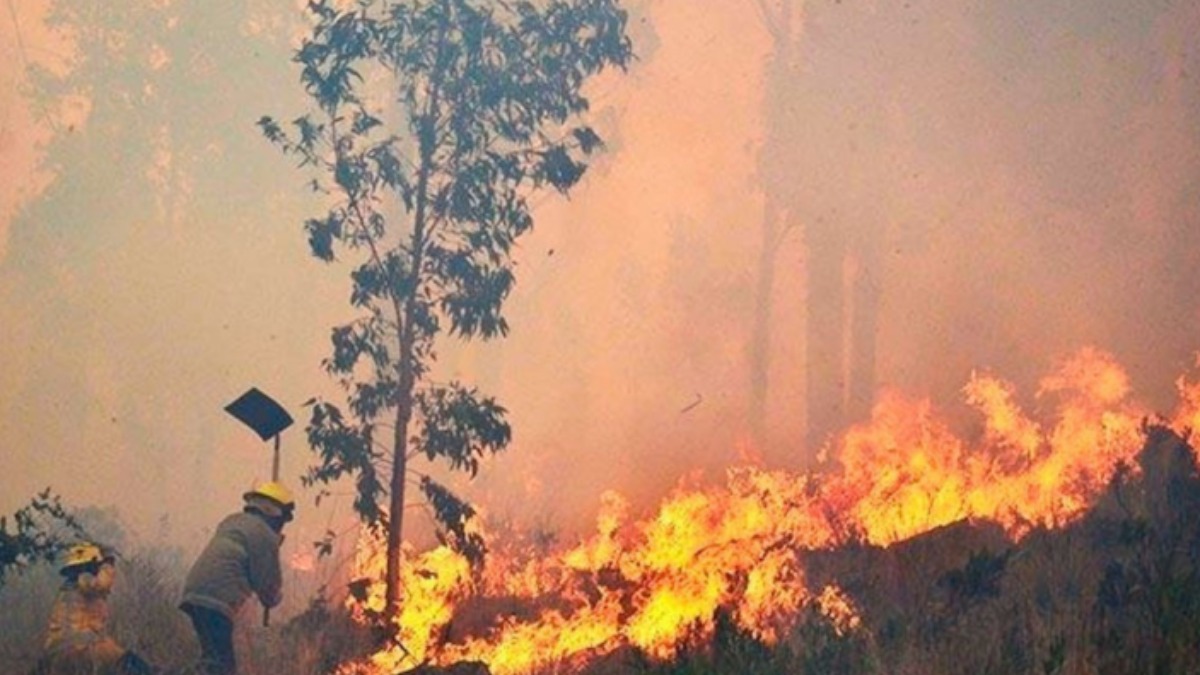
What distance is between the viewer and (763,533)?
13953 millimetres

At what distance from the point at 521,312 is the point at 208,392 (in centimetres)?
687

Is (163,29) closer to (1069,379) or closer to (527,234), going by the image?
(527,234)

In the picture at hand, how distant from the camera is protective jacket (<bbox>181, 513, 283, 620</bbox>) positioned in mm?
9609

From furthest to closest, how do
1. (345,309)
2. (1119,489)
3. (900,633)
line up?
(345,309), (1119,489), (900,633)

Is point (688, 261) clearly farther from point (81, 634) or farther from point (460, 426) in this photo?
point (81, 634)

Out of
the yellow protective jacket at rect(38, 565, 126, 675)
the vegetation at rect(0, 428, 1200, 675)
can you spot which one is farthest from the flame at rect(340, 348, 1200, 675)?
the yellow protective jacket at rect(38, 565, 126, 675)

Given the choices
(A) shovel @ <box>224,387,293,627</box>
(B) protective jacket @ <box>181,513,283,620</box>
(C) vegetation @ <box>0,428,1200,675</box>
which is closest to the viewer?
(C) vegetation @ <box>0,428,1200,675</box>

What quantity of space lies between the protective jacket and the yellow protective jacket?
70cm

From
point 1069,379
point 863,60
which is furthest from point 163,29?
point 1069,379

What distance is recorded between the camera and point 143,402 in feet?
78.3

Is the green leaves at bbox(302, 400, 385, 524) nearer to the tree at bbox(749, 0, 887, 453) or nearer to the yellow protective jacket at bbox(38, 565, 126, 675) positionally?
the yellow protective jacket at bbox(38, 565, 126, 675)

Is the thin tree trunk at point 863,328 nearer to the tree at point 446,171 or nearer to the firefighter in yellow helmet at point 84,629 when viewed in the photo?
the tree at point 446,171

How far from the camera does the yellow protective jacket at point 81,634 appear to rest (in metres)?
9.23

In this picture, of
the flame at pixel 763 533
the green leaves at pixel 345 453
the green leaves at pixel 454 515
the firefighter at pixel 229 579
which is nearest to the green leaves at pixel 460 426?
the green leaves at pixel 454 515
